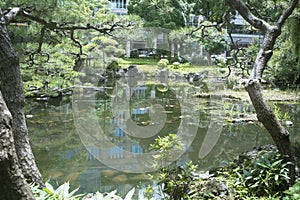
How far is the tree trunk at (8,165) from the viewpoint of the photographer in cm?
98

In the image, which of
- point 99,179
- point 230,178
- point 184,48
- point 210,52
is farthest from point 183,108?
point 210,52

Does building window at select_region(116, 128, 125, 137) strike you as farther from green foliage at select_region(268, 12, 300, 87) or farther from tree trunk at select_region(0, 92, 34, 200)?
tree trunk at select_region(0, 92, 34, 200)

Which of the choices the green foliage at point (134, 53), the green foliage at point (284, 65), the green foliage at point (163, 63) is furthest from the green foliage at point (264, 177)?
the green foliage at point (134, 53)

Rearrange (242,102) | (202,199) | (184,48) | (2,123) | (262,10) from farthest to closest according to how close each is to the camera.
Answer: (184,48), (242,102), (262,10), (202,199), (2,123)

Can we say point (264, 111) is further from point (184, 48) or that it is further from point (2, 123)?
point (184, 48)

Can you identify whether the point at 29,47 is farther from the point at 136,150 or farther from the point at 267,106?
the point at 267,106

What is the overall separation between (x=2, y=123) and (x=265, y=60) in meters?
2.42

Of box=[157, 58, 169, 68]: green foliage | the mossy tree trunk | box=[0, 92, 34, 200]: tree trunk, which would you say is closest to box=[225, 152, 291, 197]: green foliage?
the mossy tree trunk

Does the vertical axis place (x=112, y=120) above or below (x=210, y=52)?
below

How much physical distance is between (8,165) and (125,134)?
15.7ft

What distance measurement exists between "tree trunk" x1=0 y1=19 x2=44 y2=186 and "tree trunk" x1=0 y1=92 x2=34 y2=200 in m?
1.07

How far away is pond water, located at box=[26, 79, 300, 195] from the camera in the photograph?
3903 millimetres

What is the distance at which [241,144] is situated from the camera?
500cm

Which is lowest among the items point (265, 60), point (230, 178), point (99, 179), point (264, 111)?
point (99, 179)
